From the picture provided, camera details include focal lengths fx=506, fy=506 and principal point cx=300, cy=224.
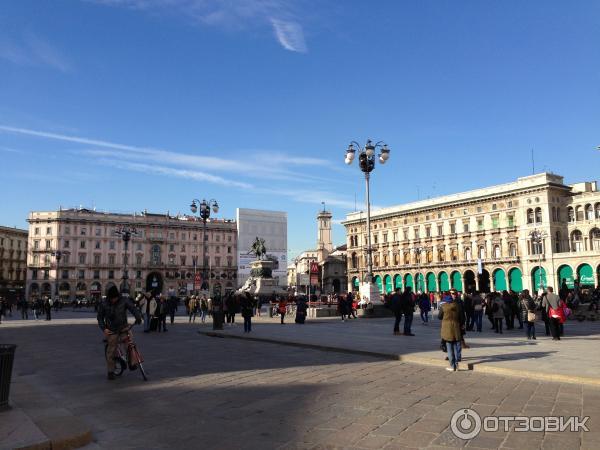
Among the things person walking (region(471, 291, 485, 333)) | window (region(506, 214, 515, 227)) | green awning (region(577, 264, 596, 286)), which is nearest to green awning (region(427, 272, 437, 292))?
window (region(506, 214, 515, 227))

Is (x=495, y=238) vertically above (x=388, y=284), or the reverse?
(x=495, y=238)

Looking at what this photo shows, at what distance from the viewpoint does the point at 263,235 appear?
88125 mm

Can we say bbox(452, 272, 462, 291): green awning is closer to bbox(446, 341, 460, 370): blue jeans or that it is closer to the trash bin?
bbox(446, 341, 460, 370): blue jeans

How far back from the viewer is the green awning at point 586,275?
5562 centimetres

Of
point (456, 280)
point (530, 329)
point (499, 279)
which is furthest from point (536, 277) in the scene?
point (530, 329)

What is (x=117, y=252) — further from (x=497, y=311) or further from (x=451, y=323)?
(x=451, y=323)

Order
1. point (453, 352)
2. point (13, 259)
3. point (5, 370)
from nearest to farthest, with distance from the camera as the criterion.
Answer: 1. point (5, 370)
2. point (453, 352)
3. point (13, 259)

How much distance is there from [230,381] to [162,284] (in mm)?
85712

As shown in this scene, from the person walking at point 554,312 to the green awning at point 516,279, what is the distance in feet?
174

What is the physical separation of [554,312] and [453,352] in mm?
6527

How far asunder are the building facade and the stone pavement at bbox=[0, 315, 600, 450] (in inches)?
2849

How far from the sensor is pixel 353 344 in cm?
1317

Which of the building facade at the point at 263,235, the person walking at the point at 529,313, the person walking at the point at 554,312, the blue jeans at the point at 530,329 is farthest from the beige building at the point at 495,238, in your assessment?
the person walking at the point at 554,312

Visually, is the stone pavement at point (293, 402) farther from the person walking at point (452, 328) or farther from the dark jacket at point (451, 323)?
the dark jacket at point (451, 323)
